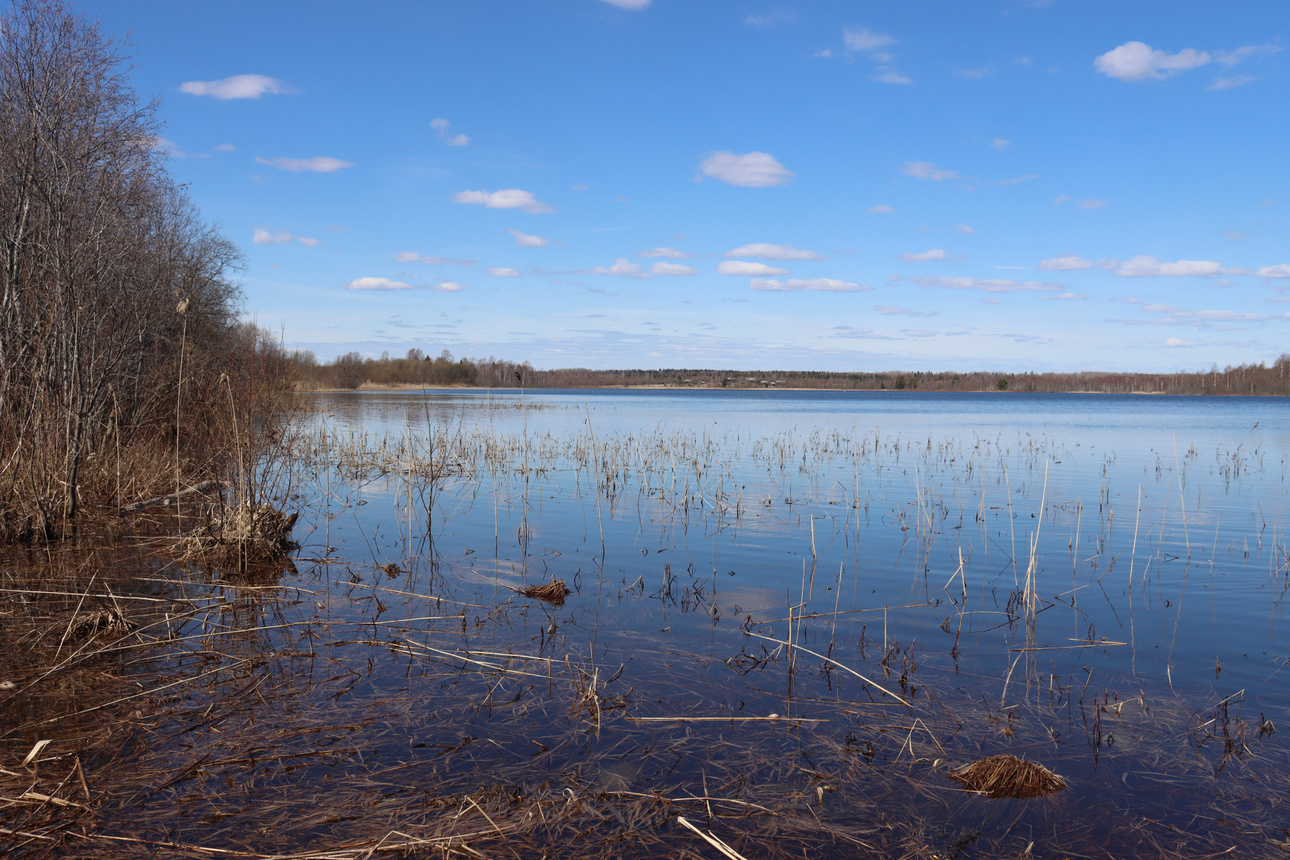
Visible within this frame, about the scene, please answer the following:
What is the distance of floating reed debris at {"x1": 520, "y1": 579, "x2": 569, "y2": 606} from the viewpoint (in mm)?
7070

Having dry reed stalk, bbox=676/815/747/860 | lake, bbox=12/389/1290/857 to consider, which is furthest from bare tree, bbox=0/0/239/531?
dry reed stalk, bbox=676/815/747/860

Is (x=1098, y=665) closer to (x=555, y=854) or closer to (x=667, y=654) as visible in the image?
(x=667, y=654)

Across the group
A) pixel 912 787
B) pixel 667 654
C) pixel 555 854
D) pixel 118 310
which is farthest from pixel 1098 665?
pixel 118 310

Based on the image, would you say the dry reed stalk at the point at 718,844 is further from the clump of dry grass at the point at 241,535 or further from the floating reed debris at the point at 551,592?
the clump of dry grass at the point at 241,535

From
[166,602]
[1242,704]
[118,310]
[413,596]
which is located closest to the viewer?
[1242,704]

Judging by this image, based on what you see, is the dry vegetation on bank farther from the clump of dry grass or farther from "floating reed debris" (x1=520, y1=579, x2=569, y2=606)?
"floating reed debris" (x1=520, y1=579, x2=569, y2=606)

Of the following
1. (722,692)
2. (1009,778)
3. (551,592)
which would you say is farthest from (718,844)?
(551,592)

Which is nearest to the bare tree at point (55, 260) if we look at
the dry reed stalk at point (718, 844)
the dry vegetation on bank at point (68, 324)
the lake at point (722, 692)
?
the dry vegetation on bank at point (68, 324)

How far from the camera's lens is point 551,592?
7133mm

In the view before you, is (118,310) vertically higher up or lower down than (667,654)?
higher up

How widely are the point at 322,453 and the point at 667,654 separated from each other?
16.2 m

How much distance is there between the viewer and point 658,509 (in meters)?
12.3

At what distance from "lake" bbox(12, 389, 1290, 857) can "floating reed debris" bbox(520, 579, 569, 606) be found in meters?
0.06

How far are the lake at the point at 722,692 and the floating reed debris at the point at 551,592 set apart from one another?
6 centimetres
